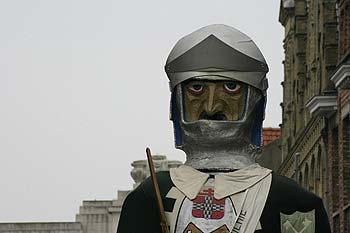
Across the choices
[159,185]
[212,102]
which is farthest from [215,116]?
[159,185]

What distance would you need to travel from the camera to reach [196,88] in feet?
31.6

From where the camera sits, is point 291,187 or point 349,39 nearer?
point 291,187

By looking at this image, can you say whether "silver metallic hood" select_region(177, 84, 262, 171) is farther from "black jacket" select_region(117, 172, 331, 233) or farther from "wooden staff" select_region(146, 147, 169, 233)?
"wooden staff" select_region(146, 147, 169, 233)

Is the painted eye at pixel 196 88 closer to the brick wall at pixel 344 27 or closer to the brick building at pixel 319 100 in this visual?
the brick building at pixel 319 100

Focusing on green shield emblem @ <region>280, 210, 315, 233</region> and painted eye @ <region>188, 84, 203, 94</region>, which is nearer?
green shield emblem @ <region>280, 210, 315, 233</region>

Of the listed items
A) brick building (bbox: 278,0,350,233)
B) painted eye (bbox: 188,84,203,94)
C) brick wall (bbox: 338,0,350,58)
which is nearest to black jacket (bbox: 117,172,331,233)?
painted eye (bbox: 188,84,203,94)

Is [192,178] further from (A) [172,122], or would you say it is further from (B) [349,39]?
(B) [349,39]

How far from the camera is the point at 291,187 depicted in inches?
374

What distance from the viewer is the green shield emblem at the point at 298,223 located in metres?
9.34

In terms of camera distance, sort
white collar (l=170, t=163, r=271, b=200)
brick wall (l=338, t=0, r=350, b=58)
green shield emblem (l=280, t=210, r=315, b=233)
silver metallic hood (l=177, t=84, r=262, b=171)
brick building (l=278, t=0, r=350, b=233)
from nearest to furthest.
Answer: green shield emblem (l=280, t=210, r=315, b=233), white collar (l=170, t=163, r=271, b=200), silver metallic hood (l=177, t=84, r=262, b=171), brick wall (l=338, t=0, r=350, b=58), brick building (l=278, t=0, r=350, b=233)

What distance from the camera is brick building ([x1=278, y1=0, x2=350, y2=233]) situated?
1455 inches

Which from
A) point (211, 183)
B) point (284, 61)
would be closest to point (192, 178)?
point (211, 183)

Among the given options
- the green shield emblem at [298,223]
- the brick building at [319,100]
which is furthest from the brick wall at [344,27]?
the green shield emblem at [298,223]

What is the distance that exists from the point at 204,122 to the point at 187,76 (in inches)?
11.8
